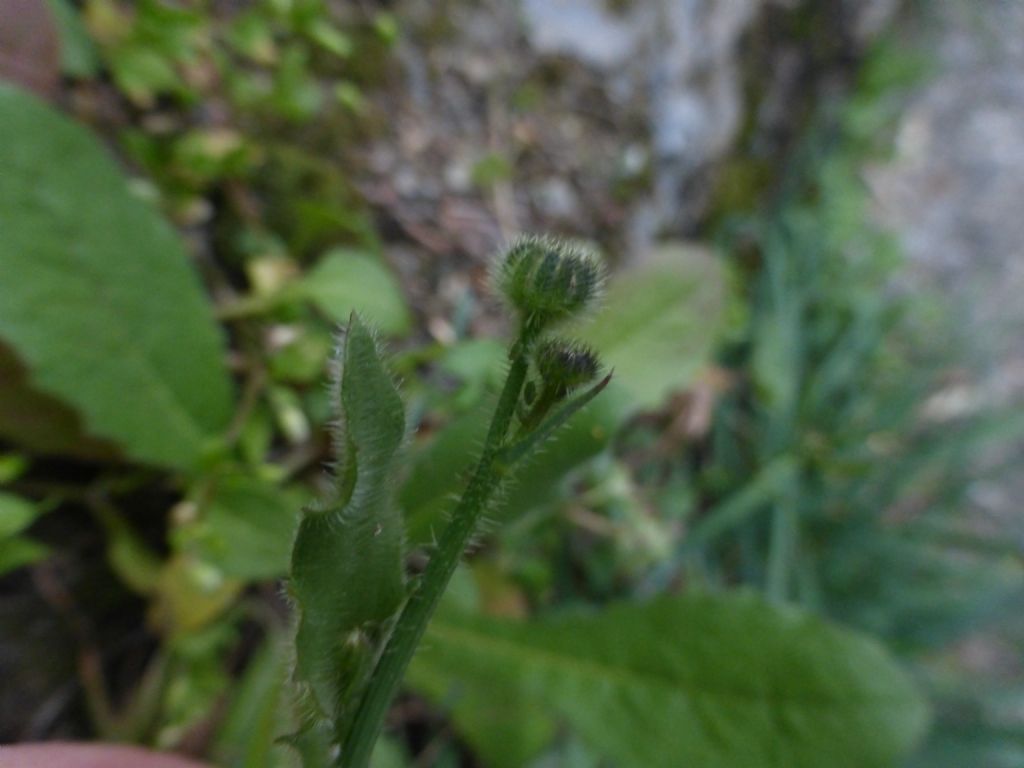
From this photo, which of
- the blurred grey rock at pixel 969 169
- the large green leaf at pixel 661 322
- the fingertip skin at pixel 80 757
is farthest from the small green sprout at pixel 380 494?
the blurred grey rock at pixel 969 169

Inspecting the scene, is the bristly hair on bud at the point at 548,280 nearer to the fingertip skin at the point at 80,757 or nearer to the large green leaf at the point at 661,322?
the fingertip skin at the point at 80,757

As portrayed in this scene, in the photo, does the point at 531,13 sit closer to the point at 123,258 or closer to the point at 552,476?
the point at 123,258

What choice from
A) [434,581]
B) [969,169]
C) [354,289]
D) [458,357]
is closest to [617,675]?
[458,357]

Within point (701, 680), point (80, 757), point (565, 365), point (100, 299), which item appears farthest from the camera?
point (701, 680)

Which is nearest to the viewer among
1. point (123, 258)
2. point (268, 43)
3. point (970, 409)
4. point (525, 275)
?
point (525, 275)

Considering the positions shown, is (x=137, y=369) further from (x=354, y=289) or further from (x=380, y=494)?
(x=380, y=494)

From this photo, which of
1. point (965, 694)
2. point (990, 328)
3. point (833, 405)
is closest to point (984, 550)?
point (965, 694)

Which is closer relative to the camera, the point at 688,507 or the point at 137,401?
the point at 137,401

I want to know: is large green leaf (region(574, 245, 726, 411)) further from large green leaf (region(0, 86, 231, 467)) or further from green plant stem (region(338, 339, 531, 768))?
green plant stem (region(338, 339, 531, 768))
